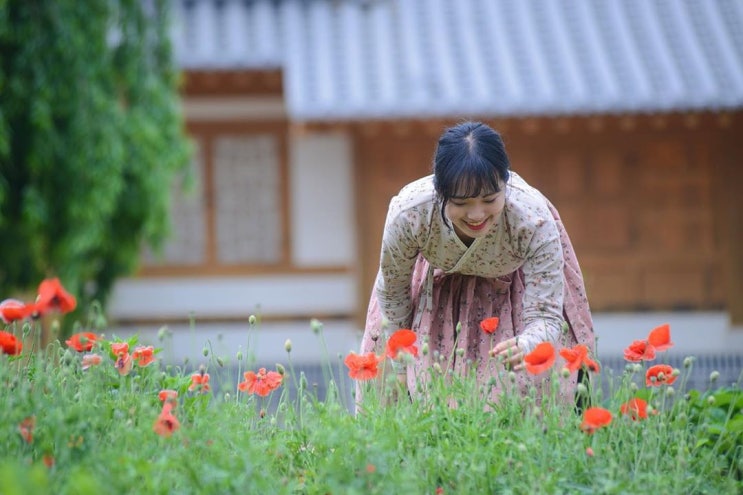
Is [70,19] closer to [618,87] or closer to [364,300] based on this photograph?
[364,300]

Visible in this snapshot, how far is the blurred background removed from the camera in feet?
28.4

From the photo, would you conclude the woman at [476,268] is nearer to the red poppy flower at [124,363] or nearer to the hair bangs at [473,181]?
the hair bangs at [473,181]

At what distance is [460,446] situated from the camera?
2381 millimetres

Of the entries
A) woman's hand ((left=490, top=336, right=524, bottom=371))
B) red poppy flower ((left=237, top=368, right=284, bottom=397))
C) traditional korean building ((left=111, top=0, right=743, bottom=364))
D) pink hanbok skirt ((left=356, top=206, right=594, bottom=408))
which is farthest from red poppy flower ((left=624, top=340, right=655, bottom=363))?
traditional korean building ((left=111, top=0, right=743, bottom=364))

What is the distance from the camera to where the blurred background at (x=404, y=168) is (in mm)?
8648

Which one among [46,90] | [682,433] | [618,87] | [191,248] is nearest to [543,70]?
[618,87]

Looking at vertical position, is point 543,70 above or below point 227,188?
above

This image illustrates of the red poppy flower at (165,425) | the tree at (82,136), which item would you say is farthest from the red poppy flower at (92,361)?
the tree at (82,136)

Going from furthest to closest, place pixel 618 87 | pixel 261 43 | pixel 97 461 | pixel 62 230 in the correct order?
pixel 261 43 → pixel 618 87 → pixel 62 230 → pixel 97 461

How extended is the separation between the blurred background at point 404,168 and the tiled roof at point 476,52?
0.02m

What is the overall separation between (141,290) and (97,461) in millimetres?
7308

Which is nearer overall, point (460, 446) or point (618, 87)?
point (460, 446)

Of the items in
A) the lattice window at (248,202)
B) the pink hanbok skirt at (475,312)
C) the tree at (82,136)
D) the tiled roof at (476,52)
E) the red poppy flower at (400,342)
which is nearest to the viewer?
the red poppy flower at (400,342)

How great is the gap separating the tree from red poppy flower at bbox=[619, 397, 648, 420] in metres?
4.93
